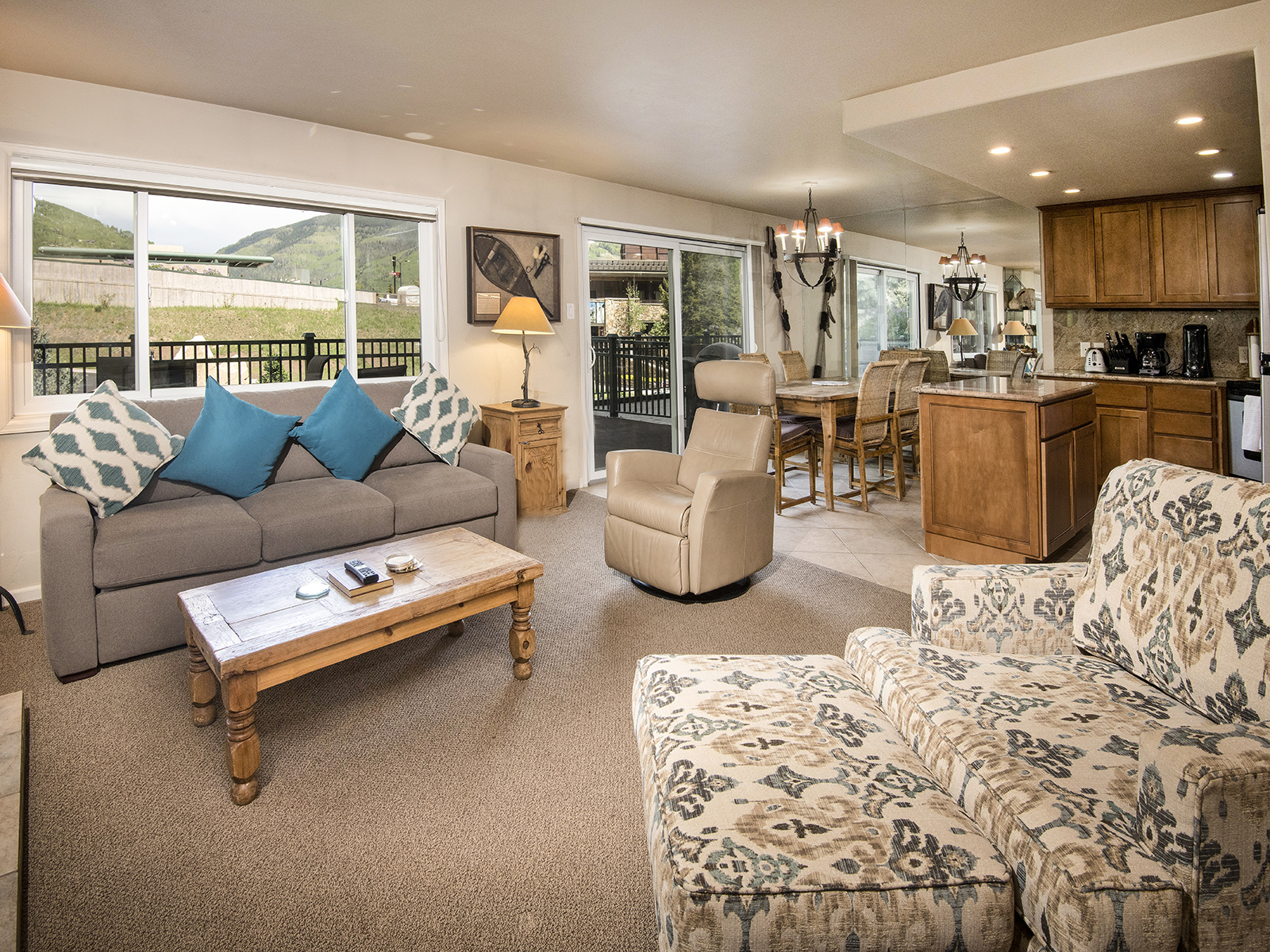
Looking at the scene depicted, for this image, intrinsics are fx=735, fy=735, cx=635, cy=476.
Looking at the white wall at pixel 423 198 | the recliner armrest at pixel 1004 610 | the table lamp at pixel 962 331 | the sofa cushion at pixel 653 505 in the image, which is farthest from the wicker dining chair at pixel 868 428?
the recliner armrest at pixel 1004 610

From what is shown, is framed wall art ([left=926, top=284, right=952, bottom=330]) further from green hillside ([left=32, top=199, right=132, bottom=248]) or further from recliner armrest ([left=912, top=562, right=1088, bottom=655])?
green hillside ([left=32, top=199, right=132, bottom=248])

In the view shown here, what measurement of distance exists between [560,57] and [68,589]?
117 inches

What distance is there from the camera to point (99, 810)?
189 centimetres

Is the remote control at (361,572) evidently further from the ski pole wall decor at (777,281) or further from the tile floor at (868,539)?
the ski pole wall decor at (777,281)

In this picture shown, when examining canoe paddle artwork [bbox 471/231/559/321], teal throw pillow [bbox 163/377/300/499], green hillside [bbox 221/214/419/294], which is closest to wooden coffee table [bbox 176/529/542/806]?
teal throw pillow [bbox 163/377/300/499]

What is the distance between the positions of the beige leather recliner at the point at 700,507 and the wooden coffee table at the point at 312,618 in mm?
816

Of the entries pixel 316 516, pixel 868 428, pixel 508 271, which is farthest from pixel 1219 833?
pixel 508 271

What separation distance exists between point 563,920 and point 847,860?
75cm

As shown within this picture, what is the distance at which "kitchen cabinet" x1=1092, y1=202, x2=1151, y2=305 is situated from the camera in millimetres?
5527

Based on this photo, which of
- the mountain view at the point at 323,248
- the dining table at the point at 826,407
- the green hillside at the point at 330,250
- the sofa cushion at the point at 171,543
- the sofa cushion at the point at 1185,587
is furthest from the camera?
the dining table at the point at 826,407

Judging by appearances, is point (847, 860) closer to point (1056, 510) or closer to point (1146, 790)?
point (1146, 790)

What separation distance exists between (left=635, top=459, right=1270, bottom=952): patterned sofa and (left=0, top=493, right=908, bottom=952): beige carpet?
0.45 m

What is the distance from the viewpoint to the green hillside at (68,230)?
360 cm

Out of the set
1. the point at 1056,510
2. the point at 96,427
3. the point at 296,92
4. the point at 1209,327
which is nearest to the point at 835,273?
the point at 1209,327
